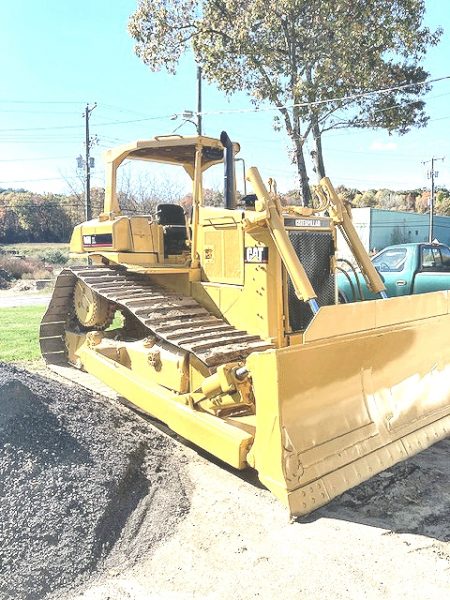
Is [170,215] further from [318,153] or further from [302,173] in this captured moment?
[318,153]

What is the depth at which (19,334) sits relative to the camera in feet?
34.9

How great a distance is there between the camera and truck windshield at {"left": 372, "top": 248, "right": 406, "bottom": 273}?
1083cm

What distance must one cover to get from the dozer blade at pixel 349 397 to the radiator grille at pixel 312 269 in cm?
86

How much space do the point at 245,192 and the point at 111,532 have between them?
3.51 meters

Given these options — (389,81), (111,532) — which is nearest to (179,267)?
(111,532)

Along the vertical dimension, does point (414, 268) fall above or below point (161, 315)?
above

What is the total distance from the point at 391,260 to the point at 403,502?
773 cm

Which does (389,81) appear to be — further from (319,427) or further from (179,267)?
(319,427)

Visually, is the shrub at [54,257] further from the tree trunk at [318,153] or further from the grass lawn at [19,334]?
the tree trunk at [318,153]

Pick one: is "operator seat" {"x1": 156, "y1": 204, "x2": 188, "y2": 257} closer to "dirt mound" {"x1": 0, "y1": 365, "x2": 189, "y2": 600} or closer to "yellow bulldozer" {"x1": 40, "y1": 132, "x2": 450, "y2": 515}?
"yellow bulldozer" {"x1": 40, "y1": 132, "x2": 450, "y2": 515}

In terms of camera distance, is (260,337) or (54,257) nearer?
(260,337)

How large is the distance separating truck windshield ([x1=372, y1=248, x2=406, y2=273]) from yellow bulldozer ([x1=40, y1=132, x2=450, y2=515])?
18.7 feet

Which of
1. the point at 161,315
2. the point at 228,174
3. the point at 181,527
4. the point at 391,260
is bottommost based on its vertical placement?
the point at 181,527

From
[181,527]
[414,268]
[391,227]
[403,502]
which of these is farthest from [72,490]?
[391,227]
